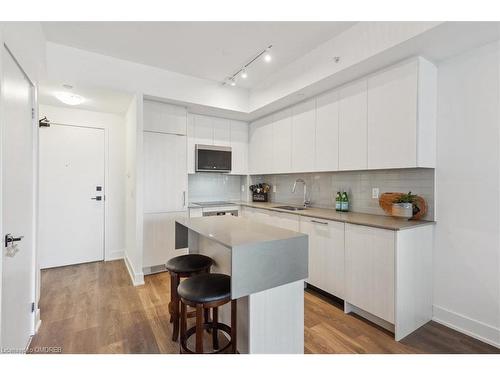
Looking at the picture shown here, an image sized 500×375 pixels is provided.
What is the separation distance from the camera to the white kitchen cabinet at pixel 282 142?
3611 millimetres

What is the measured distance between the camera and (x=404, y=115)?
7.29ft

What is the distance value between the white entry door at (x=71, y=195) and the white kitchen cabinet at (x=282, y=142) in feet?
9.03

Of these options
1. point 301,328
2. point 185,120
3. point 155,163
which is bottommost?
point 301,328

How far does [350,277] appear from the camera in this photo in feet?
7.90

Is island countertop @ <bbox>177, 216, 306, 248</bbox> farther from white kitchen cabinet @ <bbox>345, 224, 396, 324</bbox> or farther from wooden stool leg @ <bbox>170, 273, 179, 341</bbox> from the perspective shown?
white kitchen cabinet @ <bbox>345, 224, 396, 324</bbox>

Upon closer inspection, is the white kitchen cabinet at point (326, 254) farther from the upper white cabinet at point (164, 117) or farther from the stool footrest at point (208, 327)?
the upper white cabinet at point (164, 117)

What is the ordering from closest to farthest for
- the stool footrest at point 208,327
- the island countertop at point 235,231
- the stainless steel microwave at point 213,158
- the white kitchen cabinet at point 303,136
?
the island countertop at point 235,231 → the stool footrest at point 208,327 → the white kitchen cabinet at point 303,136 → the stainless steel microwave at point 213,158

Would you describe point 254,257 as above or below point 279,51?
below

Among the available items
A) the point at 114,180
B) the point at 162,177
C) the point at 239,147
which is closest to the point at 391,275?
the point at 162,177

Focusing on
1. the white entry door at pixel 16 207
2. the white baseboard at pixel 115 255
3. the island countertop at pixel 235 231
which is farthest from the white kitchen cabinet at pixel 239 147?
the white entry door at pixel 16 207

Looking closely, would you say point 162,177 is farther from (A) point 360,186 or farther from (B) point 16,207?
(A) point 360,186
